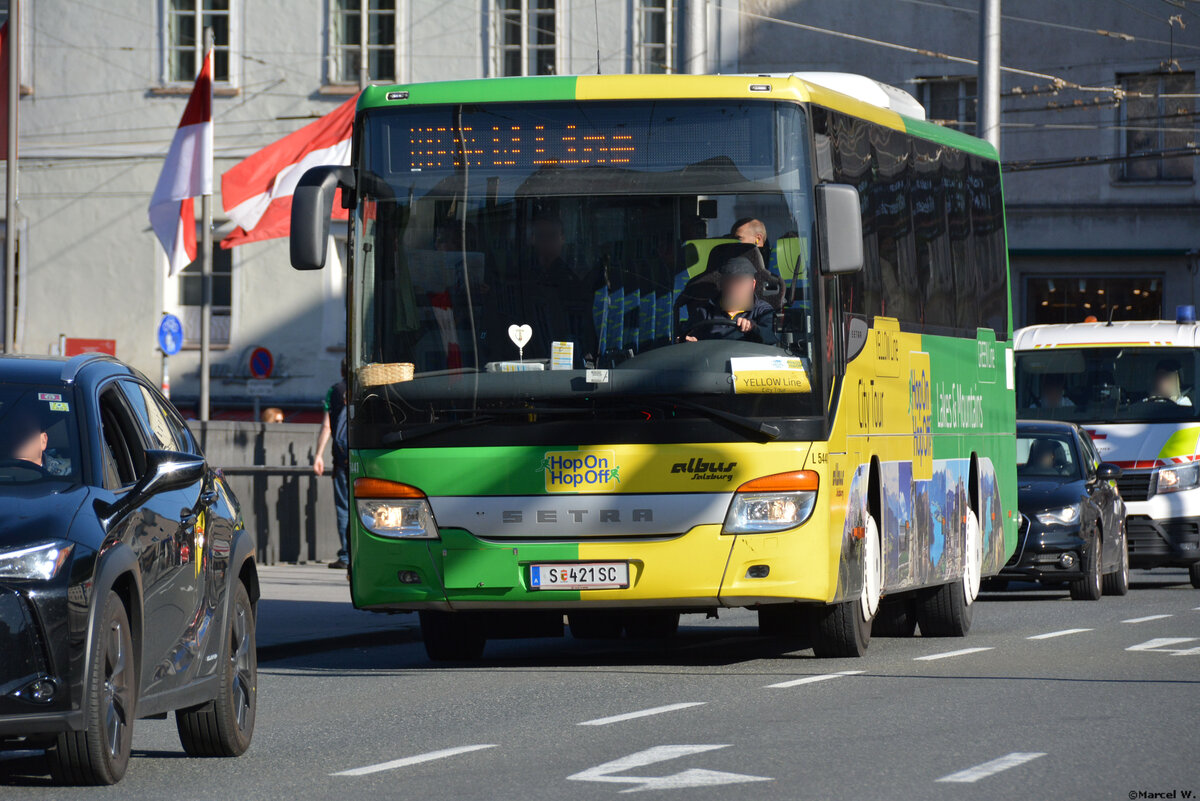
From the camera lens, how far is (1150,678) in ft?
39.3

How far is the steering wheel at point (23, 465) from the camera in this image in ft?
25.3

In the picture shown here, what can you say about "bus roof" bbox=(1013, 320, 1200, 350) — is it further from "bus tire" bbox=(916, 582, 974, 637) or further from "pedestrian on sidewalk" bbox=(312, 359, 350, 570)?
"bus tire" bbox=(916, 582, 974, 637)

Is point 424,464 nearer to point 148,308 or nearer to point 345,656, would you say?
point 345,656

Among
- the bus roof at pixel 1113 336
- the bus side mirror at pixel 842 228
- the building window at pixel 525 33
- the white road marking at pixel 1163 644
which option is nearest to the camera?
the bus side mirror at pixel 842 228

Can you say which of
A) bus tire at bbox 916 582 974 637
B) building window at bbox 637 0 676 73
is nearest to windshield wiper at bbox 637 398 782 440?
bus tire at bbox 916 582 974 637

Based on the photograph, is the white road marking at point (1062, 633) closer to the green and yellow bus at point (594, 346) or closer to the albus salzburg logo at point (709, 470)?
the green and yellow bus at point (594, 346)

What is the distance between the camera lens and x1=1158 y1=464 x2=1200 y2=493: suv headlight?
22.8 m

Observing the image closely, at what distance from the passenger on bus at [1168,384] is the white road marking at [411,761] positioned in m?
15.7

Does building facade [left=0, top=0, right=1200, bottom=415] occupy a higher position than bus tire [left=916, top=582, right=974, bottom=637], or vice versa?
building facade [left=0, top=0, right=1200, bottom=415]

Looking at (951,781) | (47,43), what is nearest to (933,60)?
(47,43)

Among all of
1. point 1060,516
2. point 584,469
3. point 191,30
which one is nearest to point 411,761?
point 584,469

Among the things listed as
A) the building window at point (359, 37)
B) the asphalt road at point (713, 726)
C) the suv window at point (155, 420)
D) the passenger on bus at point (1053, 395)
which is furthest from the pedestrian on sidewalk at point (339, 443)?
the building window at point (359, 37)

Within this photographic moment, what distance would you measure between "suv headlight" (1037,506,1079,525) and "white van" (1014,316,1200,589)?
10.1 feet

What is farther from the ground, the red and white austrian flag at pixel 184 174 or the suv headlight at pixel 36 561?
the red and white austrian flag at pixel 184 174
